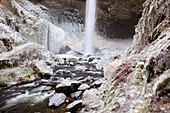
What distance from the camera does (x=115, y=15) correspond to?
18750 mm

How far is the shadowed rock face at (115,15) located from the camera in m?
16.5

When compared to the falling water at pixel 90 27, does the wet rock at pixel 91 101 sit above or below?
below

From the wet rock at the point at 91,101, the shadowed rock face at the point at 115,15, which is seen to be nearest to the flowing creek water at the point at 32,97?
the wet rock at the point at 91,101

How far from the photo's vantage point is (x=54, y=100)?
2619 millimetres

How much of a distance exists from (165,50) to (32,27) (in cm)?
1327

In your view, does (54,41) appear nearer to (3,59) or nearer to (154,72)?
(3,59)

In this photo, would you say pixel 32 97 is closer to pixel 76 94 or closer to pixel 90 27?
pixel 76 94

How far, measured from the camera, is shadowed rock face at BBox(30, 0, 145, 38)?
16544 mm

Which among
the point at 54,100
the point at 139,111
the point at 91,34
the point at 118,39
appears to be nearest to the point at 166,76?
the point at 139,111

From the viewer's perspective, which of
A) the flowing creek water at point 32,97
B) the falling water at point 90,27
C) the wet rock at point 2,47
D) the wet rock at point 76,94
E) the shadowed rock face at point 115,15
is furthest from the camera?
the falling water at point 90,27

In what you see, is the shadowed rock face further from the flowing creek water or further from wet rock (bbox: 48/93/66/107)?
wet rock (bbox: 48/93/66/107)

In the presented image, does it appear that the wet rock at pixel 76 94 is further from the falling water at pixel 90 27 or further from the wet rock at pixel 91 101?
the falling water at pixel 90 27

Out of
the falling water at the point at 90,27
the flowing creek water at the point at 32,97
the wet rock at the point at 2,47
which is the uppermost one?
the falling water at the point at 90,27

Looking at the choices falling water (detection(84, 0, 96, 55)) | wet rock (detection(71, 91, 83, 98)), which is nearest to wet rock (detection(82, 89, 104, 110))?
wet rock (detection(71, 91, 83, 98))
